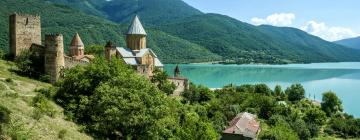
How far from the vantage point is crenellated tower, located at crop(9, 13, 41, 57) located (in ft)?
82.6

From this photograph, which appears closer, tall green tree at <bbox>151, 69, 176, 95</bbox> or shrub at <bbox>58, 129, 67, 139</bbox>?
shrub at <bbox>58, 129, 67, 139</bbox>

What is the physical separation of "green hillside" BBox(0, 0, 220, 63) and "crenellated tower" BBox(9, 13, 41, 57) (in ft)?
213

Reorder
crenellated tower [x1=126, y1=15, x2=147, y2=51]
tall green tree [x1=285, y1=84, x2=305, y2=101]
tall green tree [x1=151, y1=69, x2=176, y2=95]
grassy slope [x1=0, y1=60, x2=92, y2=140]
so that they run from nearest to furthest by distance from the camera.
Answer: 1. grassy slope [x1=0, y1=60, x2=92, y2=140]
2. tall green tree [x1=151, y1=69, x2=176, y2=95]
3. crenellated tower [x1=126, y1=15, x2=147, y2=51]
4. tall green tree [x1=285, y1=84, x2=305, y2=101]

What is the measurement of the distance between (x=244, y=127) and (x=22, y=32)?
17.3m

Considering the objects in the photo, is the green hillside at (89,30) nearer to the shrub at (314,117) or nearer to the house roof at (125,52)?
the house roof at (125,52)

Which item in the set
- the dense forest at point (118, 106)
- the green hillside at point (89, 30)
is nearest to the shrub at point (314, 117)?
the dense forest at point (118, 106)

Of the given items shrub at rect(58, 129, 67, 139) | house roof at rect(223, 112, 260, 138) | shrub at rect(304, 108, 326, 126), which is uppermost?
shrub at rect(58, 129, 67, 139)

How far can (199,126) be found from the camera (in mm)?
25672

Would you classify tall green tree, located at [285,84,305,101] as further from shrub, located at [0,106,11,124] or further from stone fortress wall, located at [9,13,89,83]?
shrub, located at [0,106,11,124]

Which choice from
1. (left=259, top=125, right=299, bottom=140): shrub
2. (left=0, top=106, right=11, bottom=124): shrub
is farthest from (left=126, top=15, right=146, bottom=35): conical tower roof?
(left=0, top=106, right=11, bottom=124): shrub

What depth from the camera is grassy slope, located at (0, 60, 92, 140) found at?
13124 mm

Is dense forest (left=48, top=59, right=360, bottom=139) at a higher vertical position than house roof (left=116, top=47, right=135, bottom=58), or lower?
lower

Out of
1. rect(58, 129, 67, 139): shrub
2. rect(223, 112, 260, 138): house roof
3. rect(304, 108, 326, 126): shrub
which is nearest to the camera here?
rect(58, 129, 67, 139): shrub

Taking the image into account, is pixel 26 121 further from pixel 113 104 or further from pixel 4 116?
pixel 113 104
